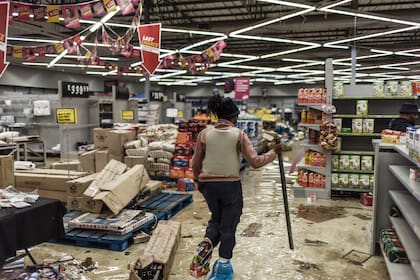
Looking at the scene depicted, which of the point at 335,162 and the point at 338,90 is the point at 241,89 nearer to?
the point at 338,90

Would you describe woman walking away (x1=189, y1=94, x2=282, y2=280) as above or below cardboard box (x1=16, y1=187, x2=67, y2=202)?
above

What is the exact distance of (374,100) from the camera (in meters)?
6.26

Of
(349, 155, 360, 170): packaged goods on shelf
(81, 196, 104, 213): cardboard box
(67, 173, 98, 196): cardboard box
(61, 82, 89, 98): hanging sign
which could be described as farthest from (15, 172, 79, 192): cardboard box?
(61, 82, 89, 98): hanging sign

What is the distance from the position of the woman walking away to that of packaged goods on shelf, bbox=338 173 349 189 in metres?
3.54

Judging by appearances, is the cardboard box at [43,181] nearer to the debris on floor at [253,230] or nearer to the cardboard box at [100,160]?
the cardboard box at [100,160]

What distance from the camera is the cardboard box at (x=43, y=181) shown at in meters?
4.72

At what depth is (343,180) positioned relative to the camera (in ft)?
19.9

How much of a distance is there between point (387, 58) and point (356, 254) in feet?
48.0

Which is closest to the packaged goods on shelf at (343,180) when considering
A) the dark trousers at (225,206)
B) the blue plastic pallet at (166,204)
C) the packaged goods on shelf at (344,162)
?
the packaged goods on shelf at (344,162)

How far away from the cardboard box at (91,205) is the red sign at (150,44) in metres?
2.69

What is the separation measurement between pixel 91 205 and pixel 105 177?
0.48 meters

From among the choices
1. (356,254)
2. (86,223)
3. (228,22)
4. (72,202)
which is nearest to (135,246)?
(86,223)

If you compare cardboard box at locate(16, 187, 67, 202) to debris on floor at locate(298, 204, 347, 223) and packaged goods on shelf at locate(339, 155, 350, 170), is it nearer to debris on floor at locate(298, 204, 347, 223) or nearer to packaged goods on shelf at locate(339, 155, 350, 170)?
debris on floor at locate(298, 204, 347, 223)

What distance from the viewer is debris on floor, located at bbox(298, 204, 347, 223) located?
16.6 ft
